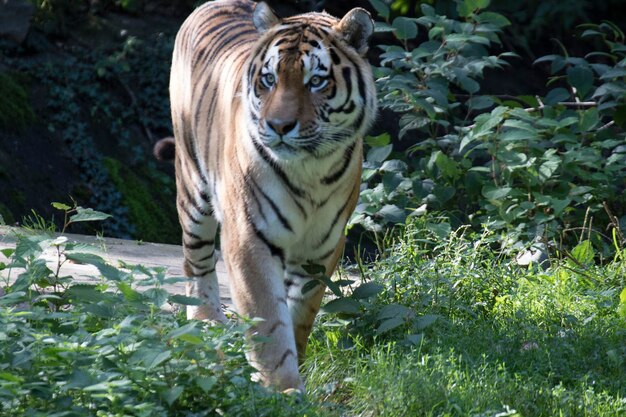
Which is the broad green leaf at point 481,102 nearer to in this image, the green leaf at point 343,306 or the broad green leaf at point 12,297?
the green leaf at point 343,306

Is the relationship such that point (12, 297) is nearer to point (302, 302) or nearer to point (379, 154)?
point (302, 302)

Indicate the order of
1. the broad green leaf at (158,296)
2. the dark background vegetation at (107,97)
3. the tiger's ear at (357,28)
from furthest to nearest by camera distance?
1. the dark background vegetation at (107,97)
2. the tiger's ear at (357,28)
3. the broad green leaf at (158,296)

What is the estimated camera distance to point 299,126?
3932 millimetres

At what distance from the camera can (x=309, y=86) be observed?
13.3 ft

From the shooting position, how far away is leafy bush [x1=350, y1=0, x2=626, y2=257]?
5883 mm

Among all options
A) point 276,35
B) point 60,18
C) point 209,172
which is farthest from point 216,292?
point 60,18

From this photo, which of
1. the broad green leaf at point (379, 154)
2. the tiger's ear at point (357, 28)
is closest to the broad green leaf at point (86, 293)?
the tiger's ear at point (357, 28)

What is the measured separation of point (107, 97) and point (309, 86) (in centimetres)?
575

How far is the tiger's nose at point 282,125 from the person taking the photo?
154 inches

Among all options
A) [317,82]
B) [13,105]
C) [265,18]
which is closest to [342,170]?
[317,82]

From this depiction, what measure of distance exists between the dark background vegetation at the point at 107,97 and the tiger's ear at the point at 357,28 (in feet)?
13.2

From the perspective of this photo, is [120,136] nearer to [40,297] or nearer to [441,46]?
[441,46]

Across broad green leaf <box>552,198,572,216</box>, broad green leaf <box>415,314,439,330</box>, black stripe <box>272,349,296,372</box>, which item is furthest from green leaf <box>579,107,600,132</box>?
black stripe <box>272,349,296,372</box>

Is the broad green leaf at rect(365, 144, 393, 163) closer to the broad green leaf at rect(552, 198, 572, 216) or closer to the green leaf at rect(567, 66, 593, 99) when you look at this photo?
the broad green leaf at rect(552, 198, 572, 216)
